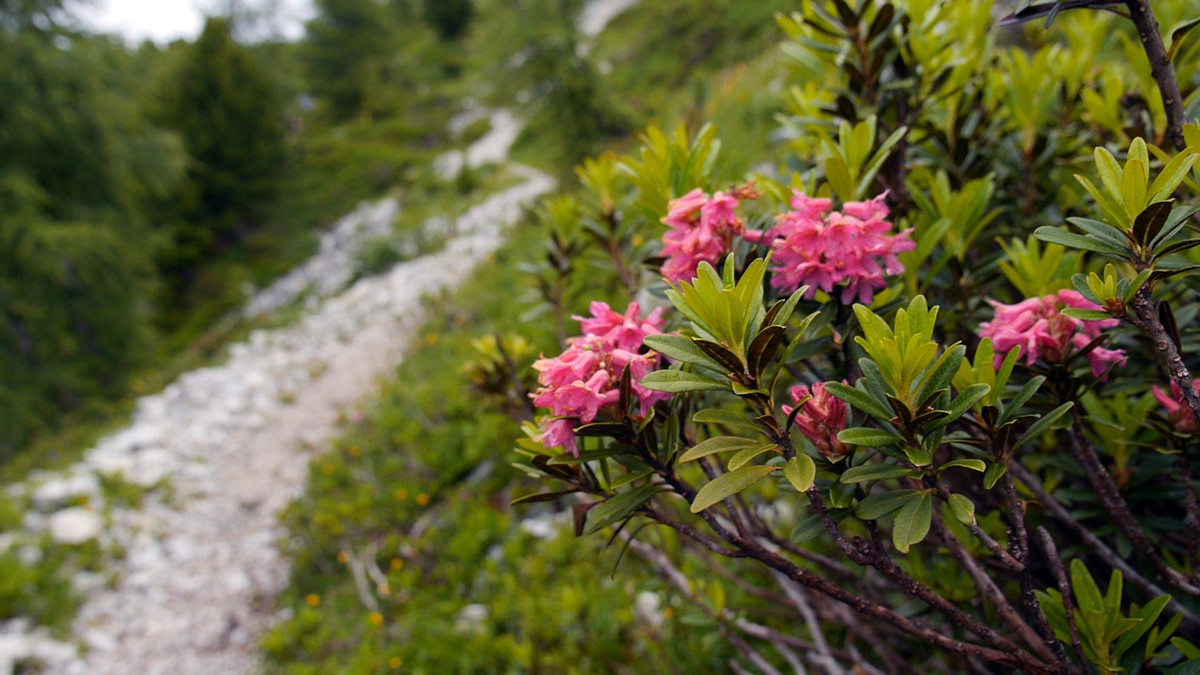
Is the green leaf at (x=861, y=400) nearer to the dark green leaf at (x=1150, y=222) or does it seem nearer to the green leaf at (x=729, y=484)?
the green leaf at (x=729, y=484)

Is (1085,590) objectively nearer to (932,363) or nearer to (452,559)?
(932,363)

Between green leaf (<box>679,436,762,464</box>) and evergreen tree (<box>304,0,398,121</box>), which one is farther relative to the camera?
evergreen tree (<box>304,0,398,121</box>)

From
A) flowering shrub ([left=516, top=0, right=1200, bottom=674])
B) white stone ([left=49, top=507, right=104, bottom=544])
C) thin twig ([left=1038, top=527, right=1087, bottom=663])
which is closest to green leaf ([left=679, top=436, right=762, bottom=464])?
flowering shrub ([left=516, top=0, right=1200, bottom=674])

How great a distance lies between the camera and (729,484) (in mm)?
812

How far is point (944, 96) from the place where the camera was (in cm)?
127

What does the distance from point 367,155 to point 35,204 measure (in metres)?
8.23

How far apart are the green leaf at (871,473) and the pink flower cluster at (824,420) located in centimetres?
4

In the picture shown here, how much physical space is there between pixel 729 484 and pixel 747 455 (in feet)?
0.14

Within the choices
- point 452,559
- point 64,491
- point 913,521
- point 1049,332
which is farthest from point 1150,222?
point 64,491

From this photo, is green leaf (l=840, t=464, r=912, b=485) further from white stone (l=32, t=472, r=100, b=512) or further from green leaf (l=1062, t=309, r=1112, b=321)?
white stone (l=32, t=472, r=100, b=512)

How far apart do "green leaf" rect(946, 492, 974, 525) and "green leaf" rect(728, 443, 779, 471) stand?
0.21 m

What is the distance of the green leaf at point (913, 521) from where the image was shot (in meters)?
0.77

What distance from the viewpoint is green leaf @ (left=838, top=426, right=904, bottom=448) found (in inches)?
30.8

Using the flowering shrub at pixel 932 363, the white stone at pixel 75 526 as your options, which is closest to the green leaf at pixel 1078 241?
the flowering shrub at pixel 932 363
